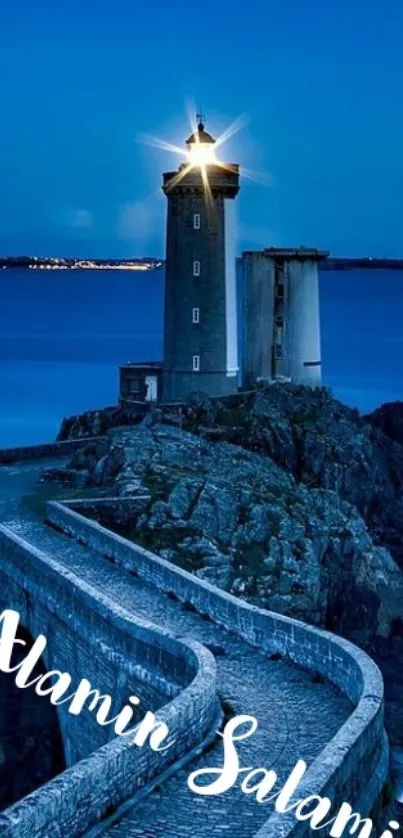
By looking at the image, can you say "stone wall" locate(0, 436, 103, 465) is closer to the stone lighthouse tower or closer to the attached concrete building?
the stone lighthouse tower

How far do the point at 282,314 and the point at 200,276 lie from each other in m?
3.60

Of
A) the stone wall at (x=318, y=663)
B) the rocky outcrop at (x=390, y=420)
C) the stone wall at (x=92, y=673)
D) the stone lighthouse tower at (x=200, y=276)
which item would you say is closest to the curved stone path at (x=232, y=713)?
the stone wall at (x=318, y=663)

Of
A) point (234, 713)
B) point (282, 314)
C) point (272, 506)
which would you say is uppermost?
point (282, 314)

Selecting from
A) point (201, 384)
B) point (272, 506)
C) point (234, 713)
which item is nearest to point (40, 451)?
point (201, 384)

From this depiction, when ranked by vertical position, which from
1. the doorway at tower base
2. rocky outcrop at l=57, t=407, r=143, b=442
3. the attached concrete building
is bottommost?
rocky outcrop at l=57, t=407, r=143, b=442

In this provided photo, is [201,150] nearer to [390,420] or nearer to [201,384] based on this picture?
[201,384]

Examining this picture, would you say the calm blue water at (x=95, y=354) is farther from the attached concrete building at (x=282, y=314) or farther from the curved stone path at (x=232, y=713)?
the curved stone path at (x=232, y=713)

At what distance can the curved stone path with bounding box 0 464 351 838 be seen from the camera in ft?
35.6

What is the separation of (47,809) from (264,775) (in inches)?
109

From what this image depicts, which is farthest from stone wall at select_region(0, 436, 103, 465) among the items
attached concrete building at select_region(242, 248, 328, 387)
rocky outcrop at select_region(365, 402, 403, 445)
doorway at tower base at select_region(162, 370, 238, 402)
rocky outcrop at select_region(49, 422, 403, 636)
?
rocky outcrop at select_region(365, 402, 403, 445)

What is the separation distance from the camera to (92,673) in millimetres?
16453

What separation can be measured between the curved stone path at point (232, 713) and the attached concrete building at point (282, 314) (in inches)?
785

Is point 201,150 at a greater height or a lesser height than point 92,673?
greater

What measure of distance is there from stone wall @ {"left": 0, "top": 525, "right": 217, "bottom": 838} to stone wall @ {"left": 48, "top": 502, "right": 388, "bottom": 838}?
1.50 m
